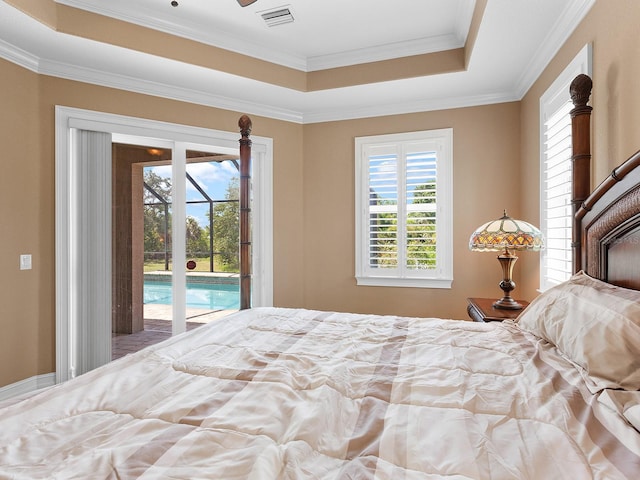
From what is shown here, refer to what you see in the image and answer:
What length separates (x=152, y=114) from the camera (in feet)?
11.3

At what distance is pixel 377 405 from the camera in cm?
99

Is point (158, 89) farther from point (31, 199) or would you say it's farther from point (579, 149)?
point (579, 149)

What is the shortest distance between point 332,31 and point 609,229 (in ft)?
8.46

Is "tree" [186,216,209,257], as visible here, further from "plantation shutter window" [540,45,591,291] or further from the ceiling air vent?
"plantation shutter window" [540,45,591,291]

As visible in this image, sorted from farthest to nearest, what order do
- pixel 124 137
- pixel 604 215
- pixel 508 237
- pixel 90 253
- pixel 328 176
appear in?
1. pixel 328 176
2. pixel 124 137
3. pixel 90 253
4. pixel 508 237
5. pixel 604 215

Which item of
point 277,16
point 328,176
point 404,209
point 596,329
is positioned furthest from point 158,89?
point 596,329

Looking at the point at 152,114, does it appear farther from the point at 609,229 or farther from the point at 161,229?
the point at 609,229

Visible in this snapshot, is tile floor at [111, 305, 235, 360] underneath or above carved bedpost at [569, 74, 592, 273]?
underneath

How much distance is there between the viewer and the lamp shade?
2.48m

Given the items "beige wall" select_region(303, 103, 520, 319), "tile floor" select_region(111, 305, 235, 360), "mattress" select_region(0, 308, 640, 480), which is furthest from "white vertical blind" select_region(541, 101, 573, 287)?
"tile floor" select_region(111, 305, 235, 360)

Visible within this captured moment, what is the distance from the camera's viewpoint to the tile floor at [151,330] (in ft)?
11.1

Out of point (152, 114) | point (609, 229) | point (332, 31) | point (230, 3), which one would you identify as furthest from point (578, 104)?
point (152, 114)

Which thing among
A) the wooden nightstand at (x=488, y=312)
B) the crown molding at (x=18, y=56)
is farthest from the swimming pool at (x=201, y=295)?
the wooden nightstand at (x=488, y=312)

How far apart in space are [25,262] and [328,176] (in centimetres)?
286
